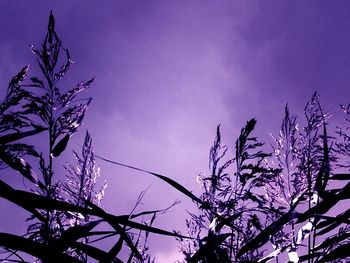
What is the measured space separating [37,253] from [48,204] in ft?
0.33

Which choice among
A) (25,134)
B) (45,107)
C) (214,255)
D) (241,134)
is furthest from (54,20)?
(214,255)

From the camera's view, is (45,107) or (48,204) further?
(45,107)

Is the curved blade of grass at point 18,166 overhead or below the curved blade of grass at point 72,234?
overhead

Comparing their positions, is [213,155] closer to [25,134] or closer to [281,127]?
[281,127]

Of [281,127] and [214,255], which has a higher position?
[281,127]

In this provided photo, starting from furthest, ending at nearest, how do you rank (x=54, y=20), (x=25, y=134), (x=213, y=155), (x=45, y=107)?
1. (x=213, y=155)
2. (x=45, y=107)
3. (x=54, y=20)
4. (x=25, y=134)

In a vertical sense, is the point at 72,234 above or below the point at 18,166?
below

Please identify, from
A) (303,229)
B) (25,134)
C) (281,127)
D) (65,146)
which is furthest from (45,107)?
(281,127)

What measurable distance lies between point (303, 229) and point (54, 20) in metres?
2.12

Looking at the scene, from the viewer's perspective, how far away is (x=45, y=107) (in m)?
2.82

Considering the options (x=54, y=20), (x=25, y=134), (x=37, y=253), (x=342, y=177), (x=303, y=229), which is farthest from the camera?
(x=54, y=20)

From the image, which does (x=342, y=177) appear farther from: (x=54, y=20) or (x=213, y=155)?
(x=213, y=155)

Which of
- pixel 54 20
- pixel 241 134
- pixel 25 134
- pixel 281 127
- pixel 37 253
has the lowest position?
pixel 37 253

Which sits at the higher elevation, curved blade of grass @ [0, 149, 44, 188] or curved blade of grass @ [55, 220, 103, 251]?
curved blade of grass @ [0, 149, 44, 188]
